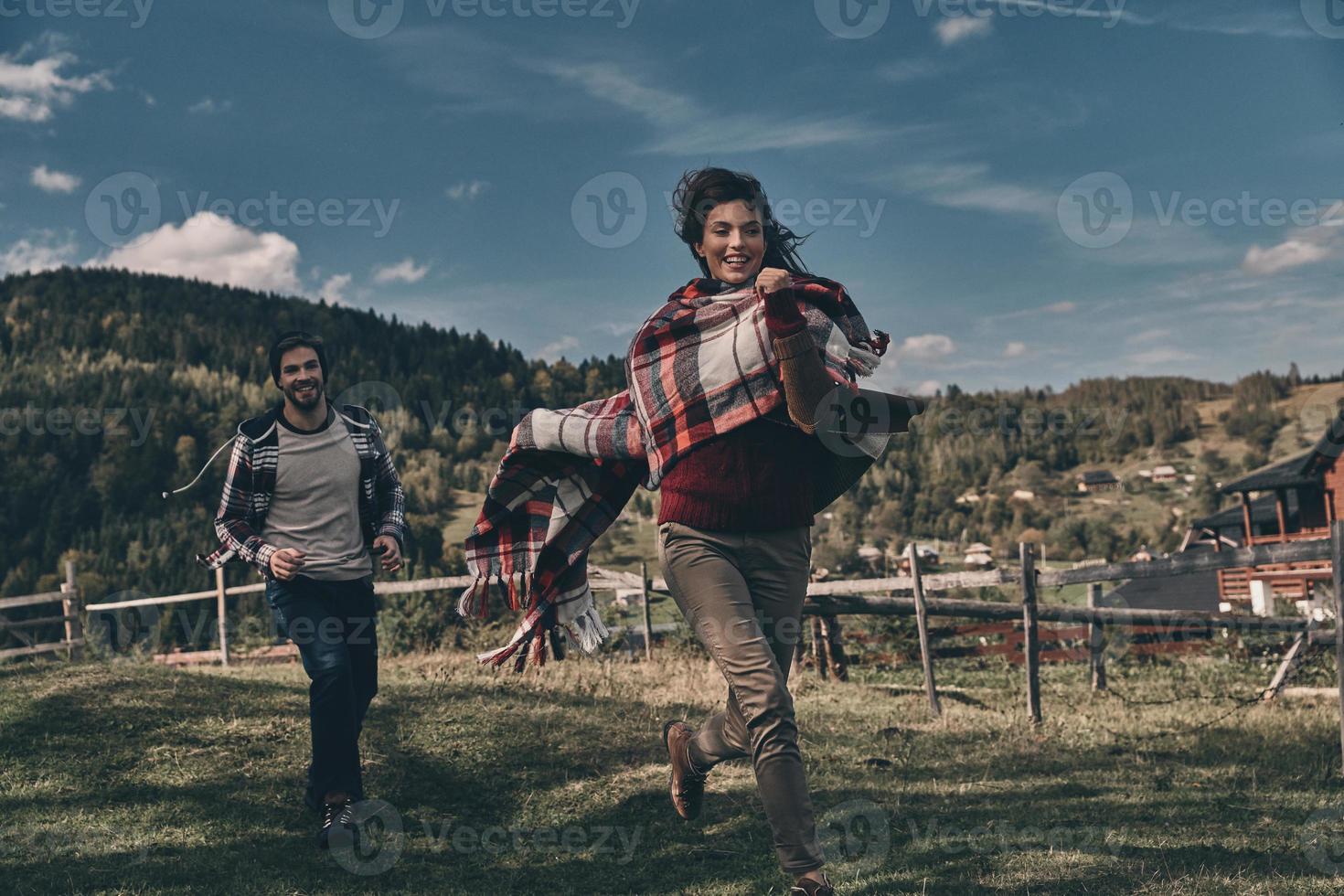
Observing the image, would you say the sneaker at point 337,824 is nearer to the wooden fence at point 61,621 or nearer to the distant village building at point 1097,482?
the wooden fence at point 61,621

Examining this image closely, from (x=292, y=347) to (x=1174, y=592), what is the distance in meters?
47.5

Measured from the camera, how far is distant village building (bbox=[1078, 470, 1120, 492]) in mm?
92125

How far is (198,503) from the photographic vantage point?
75625mm

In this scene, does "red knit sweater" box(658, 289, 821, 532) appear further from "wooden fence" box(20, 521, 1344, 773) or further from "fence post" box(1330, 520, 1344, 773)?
"fence post" box(1330, 520, 1344, 773)

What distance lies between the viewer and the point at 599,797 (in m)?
5.53

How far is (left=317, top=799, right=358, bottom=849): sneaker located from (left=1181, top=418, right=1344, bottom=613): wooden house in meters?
30.4

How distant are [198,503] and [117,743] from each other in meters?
76.4

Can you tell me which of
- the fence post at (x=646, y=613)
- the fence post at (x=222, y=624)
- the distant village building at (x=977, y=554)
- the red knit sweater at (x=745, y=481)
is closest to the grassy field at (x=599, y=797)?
the red knit sweater at (x=745, y=481)

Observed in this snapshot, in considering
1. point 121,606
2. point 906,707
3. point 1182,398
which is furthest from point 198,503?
point 1182,398

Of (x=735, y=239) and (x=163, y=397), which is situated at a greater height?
(x=163, y=397)

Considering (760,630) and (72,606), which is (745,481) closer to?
(760,630)

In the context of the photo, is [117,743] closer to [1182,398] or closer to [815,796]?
[815,796]

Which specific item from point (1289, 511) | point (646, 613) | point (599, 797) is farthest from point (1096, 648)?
point (1289, 511)

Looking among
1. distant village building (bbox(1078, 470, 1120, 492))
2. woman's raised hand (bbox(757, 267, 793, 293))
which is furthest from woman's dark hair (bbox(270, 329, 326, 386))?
distant village building (bbox(1078, 470, 1120, 492))
